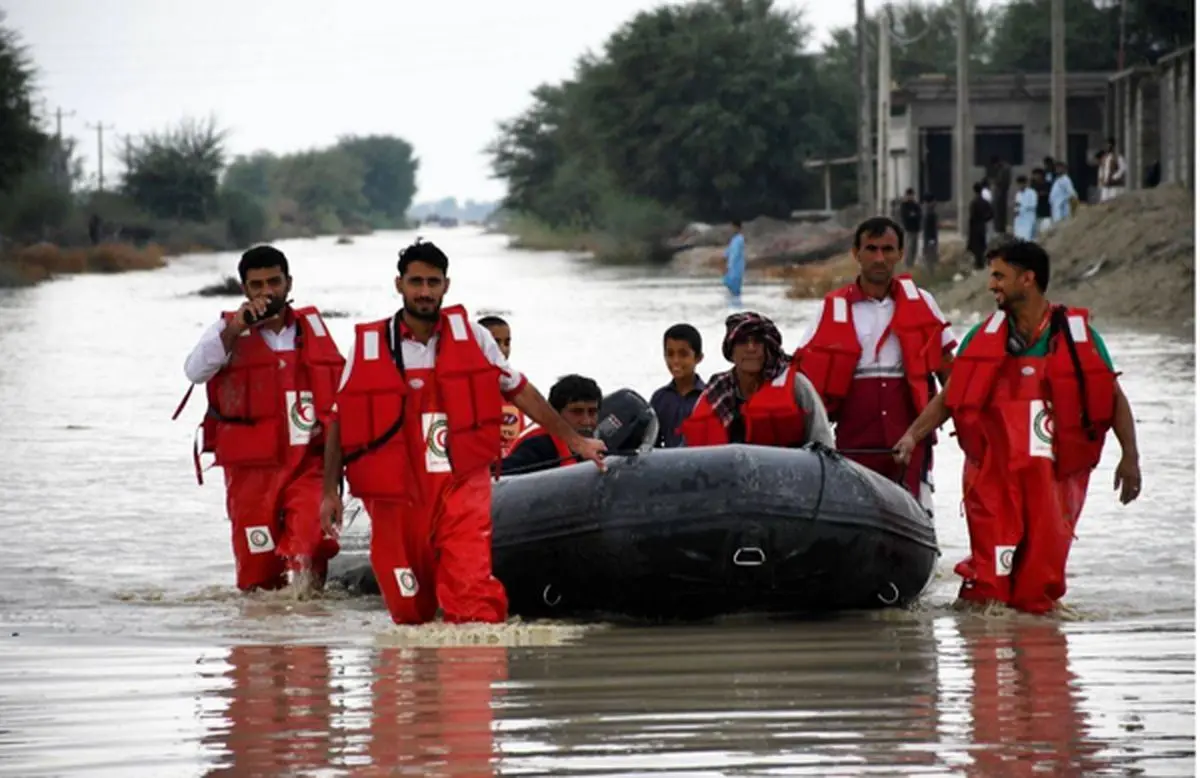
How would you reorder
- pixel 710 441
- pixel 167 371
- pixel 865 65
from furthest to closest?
pixel 865 65 → pixel 167 371 → pixel 710 441

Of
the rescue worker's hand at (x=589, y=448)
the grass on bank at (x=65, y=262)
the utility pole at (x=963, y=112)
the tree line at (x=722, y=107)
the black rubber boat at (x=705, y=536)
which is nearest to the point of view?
the rescue worker's hand at (x=589, y=448)

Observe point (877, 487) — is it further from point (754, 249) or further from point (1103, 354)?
point (754, 249)

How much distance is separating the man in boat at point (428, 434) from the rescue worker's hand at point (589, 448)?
0.31 meters

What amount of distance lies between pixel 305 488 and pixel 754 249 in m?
59.8

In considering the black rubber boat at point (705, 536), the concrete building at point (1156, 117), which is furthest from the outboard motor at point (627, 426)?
the concrete building at point (1156, 117)

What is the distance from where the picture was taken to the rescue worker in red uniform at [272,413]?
34.0ft

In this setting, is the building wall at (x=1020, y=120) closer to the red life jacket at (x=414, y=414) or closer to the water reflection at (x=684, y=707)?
the water reflection at (x=684, y=707)

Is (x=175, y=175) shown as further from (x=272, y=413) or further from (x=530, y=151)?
(x=272, y=413)

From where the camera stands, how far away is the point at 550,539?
952 cm

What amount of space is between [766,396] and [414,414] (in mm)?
1606

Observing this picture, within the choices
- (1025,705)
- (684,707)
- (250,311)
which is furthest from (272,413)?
(1025,705)

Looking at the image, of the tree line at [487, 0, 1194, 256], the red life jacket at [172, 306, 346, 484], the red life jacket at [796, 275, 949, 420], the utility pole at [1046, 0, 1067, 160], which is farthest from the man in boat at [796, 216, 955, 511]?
the tree line at [487, 0, 1194, 256]

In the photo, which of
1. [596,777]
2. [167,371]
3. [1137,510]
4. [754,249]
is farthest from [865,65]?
[596,777]

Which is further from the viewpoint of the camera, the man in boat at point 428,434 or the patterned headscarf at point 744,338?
the patterned headscarf at point 744,338
